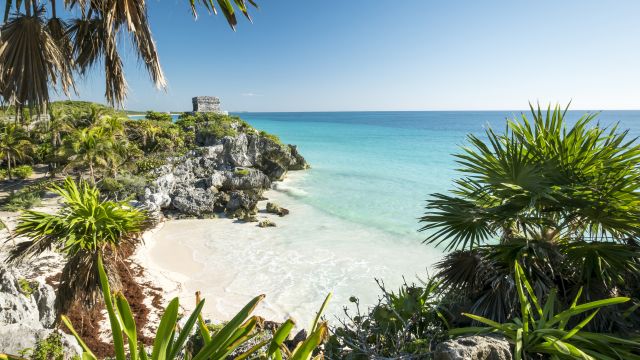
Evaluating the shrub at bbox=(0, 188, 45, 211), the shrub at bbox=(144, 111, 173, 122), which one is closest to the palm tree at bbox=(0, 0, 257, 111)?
the shrub at bbox=(0, 188, 45, 211)

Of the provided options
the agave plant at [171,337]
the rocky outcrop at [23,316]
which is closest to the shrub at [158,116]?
the rocky outcrop at [23,316]

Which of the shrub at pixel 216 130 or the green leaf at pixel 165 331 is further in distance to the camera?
the shrub at pixel 216 130

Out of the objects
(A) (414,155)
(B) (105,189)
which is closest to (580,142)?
(B) (105,189)

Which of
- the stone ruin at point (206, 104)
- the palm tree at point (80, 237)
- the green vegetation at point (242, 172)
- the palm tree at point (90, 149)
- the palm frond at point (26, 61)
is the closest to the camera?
the palm frond at point (26, 61)

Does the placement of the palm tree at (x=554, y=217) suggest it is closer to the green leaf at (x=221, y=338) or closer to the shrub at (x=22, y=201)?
the green leaf at (x=221, y=338)

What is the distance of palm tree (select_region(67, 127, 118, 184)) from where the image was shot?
1413 cm

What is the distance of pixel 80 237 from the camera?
4445 millimetres

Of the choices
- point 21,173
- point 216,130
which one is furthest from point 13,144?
point 216,130

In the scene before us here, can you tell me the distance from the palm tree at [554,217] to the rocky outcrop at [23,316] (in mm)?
4793

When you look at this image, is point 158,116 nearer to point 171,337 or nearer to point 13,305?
point 13,305

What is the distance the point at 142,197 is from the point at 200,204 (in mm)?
2507

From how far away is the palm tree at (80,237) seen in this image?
175 inches

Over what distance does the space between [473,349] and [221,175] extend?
16835mm

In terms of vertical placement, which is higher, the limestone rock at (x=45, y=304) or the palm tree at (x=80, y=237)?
the palm tree at (x=80, y=237)
